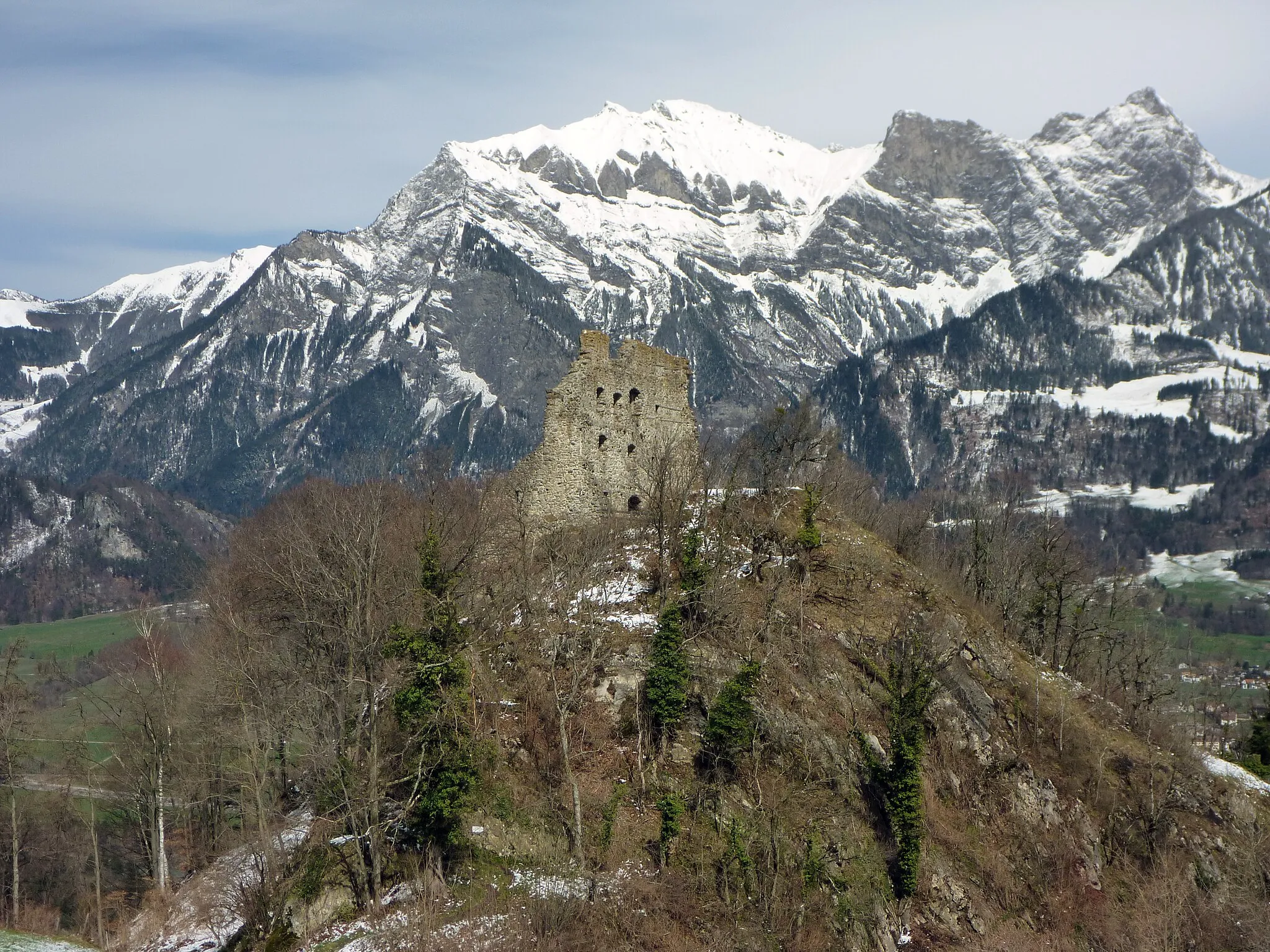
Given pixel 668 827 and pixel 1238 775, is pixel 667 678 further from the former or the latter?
pixel 1238 775

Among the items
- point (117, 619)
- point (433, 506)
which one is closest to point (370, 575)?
point (433, 506)

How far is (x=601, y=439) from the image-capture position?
49.8 meters

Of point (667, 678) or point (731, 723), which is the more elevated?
point (667, 678)

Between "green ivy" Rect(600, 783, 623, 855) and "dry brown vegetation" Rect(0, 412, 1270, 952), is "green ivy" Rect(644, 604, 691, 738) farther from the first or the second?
"green ivy" Rect(600, 783, 623, 855)

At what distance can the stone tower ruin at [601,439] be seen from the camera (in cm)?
4856

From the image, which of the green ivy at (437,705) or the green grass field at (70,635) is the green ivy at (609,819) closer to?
the green ivy at (437,705)

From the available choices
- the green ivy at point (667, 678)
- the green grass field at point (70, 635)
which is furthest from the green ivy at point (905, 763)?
the green grass field at point (70, 635)

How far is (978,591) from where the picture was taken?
57969mm

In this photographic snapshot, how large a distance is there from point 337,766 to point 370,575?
680cm

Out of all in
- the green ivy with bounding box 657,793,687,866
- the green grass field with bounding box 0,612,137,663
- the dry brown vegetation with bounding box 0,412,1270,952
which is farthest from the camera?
the green grass field with bounding box 0,612,137,663

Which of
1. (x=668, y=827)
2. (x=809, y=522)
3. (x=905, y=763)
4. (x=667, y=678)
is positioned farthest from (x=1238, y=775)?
(x=668, y=827)

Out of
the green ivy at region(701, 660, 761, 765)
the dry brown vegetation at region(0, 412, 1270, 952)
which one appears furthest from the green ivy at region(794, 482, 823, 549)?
the green ivy at region(701, 660, 761, 765)

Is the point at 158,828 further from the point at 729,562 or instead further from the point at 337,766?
the point at 729,562

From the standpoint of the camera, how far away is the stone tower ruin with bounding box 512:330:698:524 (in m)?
48.6
